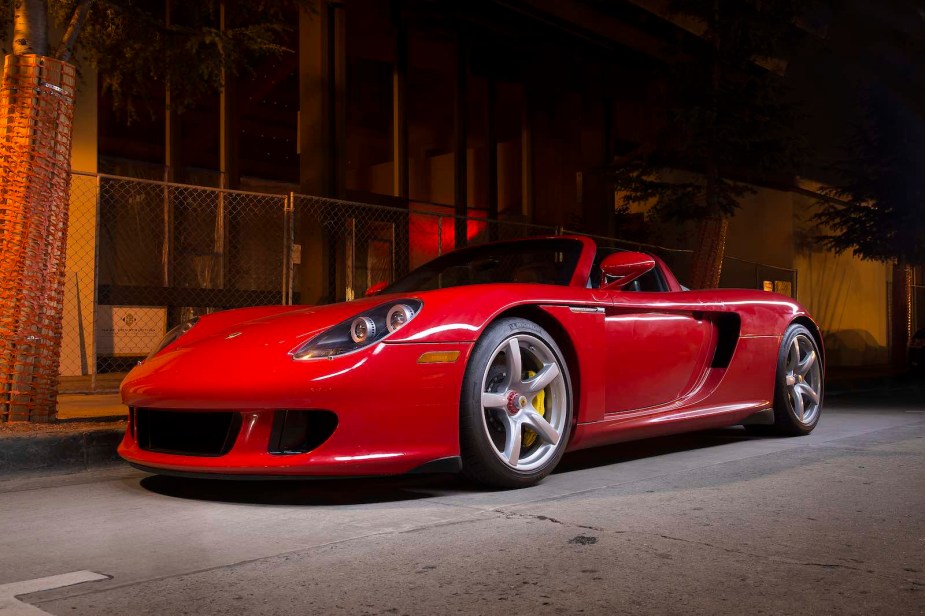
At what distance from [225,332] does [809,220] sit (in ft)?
60.3

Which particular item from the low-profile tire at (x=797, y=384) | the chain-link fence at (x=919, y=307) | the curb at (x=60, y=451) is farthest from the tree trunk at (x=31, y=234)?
the chain-link fence at (x=919, y=307)

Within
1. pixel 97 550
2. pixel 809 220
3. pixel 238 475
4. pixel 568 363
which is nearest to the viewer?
pixel 97 550

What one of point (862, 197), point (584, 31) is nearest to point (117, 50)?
point (584, 31)

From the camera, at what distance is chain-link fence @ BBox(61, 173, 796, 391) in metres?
9.98

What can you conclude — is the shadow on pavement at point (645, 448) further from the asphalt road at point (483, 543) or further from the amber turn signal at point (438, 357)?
the amber turn signal at point (438, 357)

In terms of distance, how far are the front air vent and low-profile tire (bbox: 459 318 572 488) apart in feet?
1.93

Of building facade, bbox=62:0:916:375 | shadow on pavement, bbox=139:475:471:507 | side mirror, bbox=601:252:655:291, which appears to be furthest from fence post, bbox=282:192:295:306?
side mirror, bbox=601:252:655:291

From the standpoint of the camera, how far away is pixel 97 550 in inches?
121

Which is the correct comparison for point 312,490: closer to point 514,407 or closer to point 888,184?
point 514,407

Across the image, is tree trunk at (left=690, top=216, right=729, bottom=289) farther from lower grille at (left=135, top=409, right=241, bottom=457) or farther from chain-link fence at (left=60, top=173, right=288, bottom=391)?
lower grille at (left=135, top=409, right=241, bottom=457)

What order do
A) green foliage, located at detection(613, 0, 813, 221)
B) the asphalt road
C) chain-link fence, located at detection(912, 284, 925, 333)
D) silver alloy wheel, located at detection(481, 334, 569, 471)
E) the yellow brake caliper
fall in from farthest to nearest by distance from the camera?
chain-link fence, located at detection(912, 284, 925, 333), green foliage, located at detection(613, 0, 813, 221), the yellow brake caliper, silver alloy wheel, located at detection(481, 334, 569, 471), the asphalt road

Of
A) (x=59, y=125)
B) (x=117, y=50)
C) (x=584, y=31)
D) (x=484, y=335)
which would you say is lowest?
(x=484, y=335)

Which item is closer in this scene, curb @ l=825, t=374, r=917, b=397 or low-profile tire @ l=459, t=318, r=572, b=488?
low-profile tire @ l=459, t=318, r=572, b=488

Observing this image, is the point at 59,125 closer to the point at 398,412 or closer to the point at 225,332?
the point at 225,332
